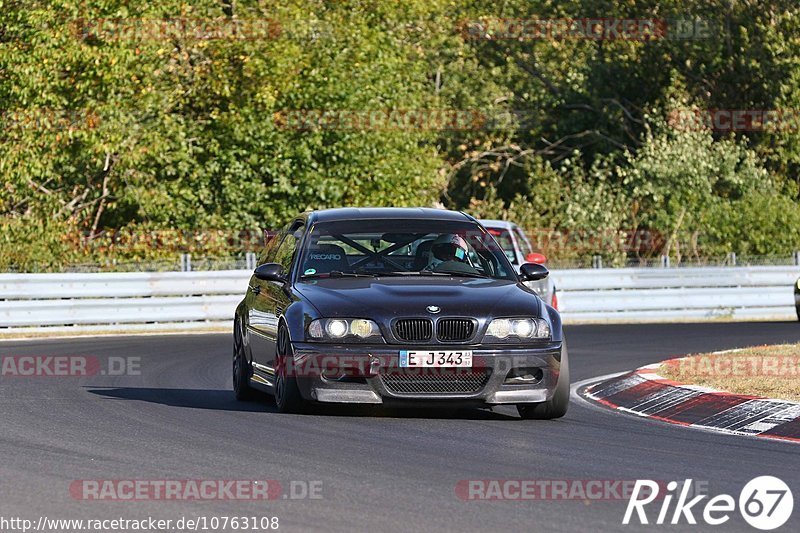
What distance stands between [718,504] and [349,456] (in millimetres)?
2475

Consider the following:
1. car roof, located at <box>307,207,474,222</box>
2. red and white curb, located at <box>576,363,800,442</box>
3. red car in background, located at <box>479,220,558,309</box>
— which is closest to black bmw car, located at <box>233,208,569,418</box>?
car roof, located at <box>307,207,474,222</box>

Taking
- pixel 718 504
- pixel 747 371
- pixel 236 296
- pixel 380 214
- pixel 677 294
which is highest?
pixel 380 214

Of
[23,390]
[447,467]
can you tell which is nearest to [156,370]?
[23,390]

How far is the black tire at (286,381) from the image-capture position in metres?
11.4

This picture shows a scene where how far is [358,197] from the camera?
35.0 metres

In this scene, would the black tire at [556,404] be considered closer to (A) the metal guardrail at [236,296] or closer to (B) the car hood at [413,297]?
(B) the car hood at [413,297]

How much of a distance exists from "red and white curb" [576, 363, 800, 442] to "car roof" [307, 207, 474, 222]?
2.07 m

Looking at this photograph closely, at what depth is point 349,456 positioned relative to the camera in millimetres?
9328

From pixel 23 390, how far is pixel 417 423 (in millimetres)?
4391

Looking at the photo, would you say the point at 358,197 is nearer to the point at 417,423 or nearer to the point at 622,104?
the point at 622,104

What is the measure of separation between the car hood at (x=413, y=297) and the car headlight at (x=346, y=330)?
43 millimetres
